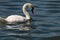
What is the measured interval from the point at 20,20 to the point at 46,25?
1371 mm

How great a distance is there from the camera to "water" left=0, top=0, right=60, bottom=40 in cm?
1195

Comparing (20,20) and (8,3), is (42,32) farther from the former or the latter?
(8,3)

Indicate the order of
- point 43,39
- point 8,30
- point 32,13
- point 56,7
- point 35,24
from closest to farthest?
point 43,39 < point 8,30 < point 35,24 < point 32,13 < point 56,7

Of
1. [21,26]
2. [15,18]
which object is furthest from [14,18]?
[21,26]

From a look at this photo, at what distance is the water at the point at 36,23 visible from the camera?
12.0m

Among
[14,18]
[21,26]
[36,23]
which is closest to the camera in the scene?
[21,26]

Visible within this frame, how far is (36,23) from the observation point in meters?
13.7

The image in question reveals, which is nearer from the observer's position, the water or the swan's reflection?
the water

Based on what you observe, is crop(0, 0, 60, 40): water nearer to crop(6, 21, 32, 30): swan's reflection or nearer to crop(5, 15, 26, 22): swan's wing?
crop(6, 21, 32, 30): swan's reflection

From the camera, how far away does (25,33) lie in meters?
12.3

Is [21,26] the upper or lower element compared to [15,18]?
lower

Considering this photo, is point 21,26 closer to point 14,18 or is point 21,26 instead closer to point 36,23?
point 36,23

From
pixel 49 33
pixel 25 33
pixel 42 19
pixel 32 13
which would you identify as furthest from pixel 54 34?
pixel 32 13

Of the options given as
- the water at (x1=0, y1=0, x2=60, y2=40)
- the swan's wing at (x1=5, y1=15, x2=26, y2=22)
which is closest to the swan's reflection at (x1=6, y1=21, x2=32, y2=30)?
the water at (x1=0, y1=0, x2=60, y2=40)
